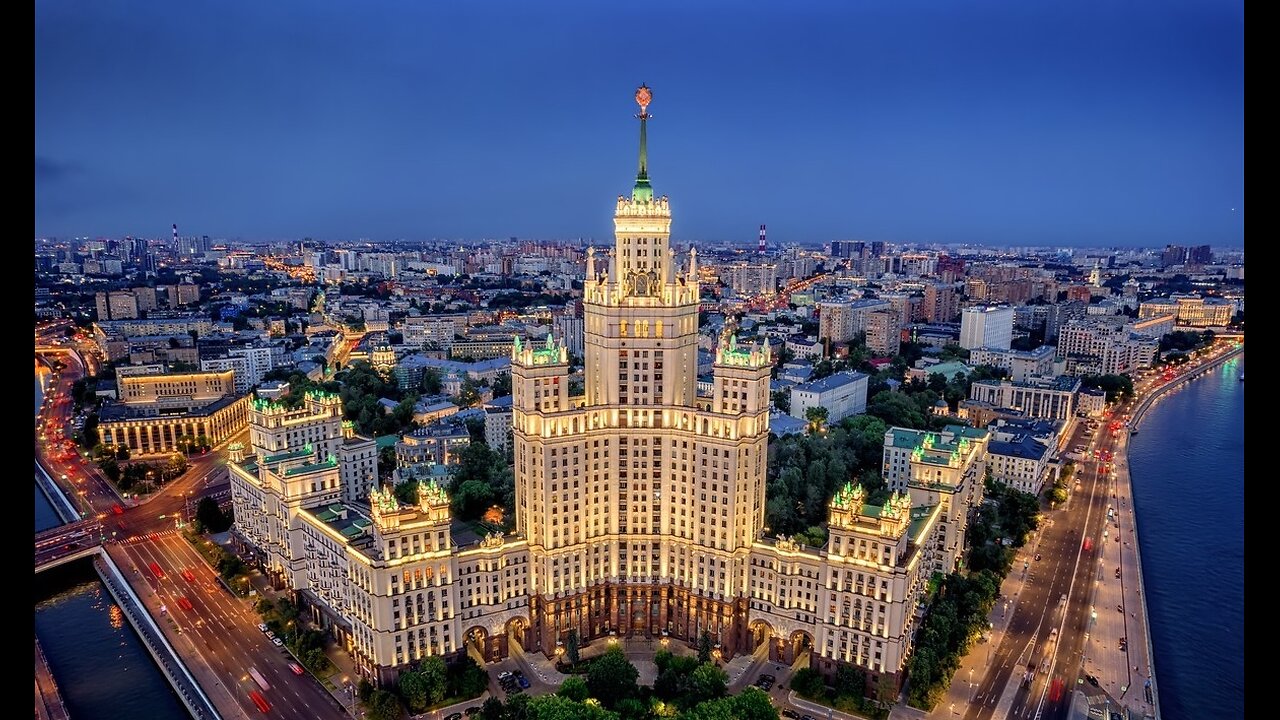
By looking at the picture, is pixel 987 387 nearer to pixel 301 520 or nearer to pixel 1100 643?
pixel 1100 643

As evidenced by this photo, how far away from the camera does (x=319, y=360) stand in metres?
125

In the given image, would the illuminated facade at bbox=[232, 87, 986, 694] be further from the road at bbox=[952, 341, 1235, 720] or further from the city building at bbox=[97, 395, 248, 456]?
the city building at bbox=[97, 395, 248, 456]

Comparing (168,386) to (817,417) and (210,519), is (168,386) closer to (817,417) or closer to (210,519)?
(210,519)

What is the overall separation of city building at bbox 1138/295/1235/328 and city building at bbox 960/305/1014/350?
32.6m

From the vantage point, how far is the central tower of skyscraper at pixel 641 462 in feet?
173

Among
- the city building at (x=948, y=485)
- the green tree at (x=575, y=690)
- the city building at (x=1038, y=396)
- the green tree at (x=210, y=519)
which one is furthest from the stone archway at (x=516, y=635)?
the city building at (x=1038, y=396)

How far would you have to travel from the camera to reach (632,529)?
5516 cm

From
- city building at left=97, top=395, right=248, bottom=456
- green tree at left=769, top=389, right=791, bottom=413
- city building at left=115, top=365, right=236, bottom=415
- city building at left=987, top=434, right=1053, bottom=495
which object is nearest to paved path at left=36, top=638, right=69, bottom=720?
city building at left=97, top=395, right=248, bottom=456

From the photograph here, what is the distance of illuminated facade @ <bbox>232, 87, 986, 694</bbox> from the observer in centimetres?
4953

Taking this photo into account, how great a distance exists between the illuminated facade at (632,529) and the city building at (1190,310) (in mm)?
127572

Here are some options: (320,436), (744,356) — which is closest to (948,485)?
(744,356)

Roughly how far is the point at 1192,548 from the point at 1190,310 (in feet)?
346

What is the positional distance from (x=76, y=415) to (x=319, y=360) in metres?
33.0

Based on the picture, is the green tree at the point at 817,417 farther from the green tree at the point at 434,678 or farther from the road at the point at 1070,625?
the green tree at the point at 434,678
